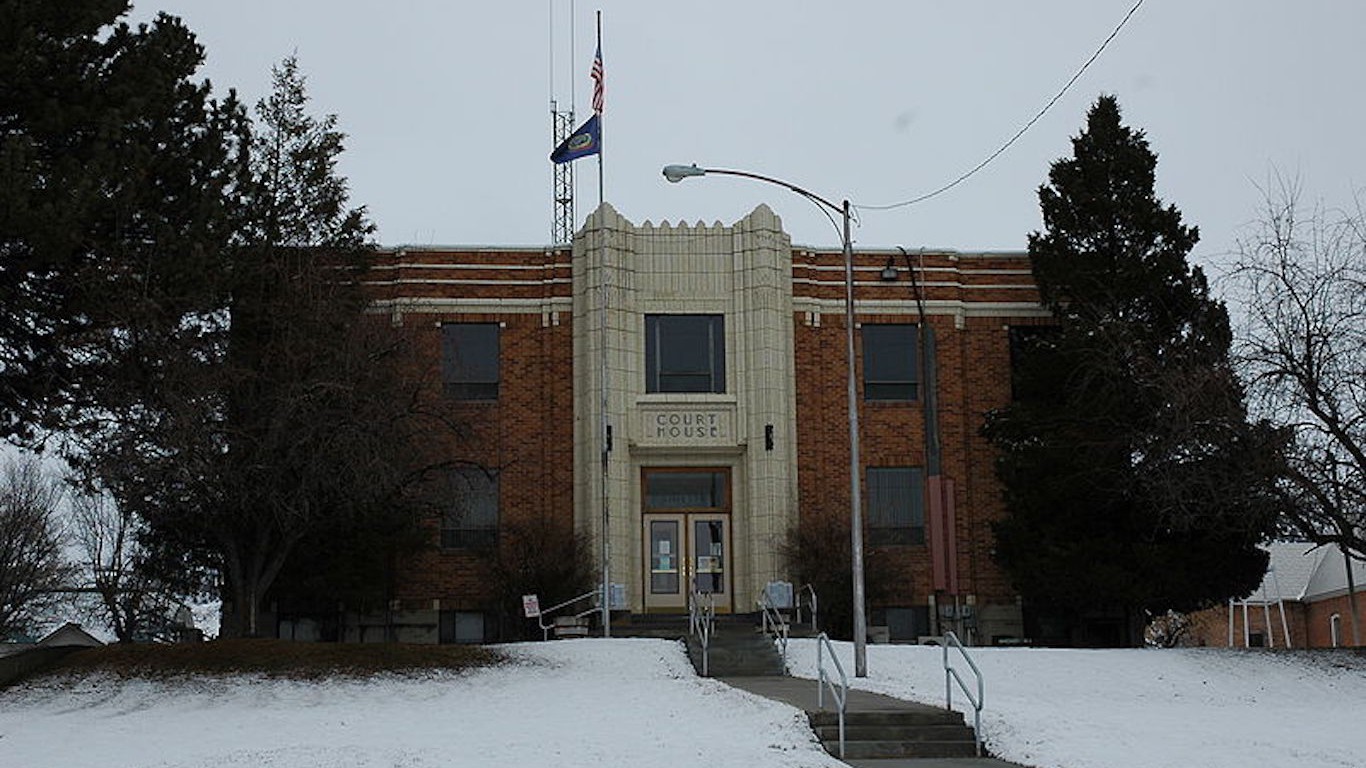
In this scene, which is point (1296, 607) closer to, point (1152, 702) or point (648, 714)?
point (1152, 702)

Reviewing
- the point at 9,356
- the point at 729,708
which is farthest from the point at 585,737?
the point at 9,356

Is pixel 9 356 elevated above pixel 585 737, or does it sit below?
above

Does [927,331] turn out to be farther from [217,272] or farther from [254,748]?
[254,748]

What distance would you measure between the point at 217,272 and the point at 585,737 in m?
10.9

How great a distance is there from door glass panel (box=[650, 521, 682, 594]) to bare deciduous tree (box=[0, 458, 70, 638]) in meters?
23.7

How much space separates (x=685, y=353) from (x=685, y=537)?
13.8 feet

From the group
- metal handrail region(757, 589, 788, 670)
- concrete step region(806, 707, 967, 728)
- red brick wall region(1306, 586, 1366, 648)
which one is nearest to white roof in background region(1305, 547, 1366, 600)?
red brick wall region(1306, 586, 1366, 648)

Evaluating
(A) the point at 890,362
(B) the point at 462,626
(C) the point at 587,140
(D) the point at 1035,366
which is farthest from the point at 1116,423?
(B) the point at 462,626

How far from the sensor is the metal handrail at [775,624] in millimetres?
26855

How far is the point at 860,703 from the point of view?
19.9 metres

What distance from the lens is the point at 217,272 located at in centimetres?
2531

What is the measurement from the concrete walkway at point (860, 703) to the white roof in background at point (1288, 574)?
37509 mm

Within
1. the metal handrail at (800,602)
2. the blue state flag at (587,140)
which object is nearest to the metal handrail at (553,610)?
the metal handrail at (800,602)

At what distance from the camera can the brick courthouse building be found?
119 feet
